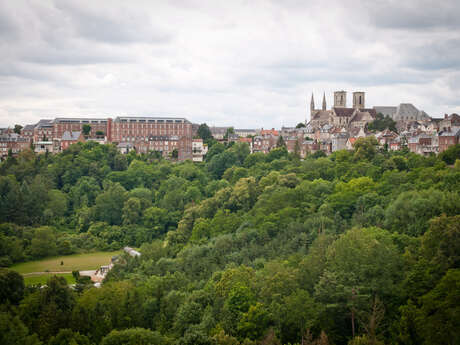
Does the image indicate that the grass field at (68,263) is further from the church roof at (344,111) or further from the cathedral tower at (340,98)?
the cathedral tower at (340,98)

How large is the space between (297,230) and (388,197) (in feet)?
28.6

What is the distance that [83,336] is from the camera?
27.3m

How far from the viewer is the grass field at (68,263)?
5775cm

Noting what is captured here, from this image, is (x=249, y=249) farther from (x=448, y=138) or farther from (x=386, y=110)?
(x=386, y=110)

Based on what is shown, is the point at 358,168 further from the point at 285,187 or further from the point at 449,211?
the point at 449,211

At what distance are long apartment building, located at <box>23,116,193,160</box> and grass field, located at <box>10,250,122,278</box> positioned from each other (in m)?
41.8

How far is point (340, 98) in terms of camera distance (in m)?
120

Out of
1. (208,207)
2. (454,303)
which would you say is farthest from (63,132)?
(454,303)

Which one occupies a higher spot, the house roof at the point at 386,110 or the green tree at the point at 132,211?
the house roof at the point at 386,110

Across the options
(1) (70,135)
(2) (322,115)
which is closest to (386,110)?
(2) (322,115)

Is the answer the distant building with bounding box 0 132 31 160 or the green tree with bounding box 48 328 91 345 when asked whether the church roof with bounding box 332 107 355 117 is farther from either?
the green tree with bounding box 48 328 91 345

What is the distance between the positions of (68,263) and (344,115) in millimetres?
61794

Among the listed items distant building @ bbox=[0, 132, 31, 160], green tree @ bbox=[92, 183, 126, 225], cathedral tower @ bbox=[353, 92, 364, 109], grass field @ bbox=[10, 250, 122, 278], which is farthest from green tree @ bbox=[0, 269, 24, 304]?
cathedral tower @ bbox=[353, 92, 364, 109]

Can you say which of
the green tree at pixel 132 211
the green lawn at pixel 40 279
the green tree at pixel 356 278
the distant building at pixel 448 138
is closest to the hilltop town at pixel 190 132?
the distant building at pixel 448 138
